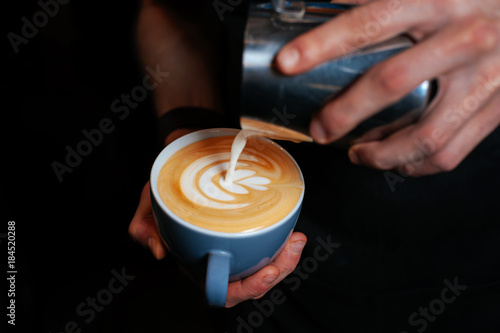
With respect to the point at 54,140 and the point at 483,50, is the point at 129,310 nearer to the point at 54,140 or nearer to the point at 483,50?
the point at 54,140

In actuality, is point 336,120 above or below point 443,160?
above

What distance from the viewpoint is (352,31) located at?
449 millimetres

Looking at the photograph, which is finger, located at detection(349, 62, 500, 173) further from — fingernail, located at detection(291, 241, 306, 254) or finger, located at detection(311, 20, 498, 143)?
fingernail, located at detection(291, 241, 306, 254)

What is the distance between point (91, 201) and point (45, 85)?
2.18 feet

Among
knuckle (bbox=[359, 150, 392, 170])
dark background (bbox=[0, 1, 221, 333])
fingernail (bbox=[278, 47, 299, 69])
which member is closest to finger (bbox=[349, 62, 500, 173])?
knuckle (bbox=[359, 150, 392, 170])

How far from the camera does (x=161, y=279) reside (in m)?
1.52

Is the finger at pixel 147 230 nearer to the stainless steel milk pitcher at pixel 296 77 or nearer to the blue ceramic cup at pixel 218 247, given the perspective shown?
the blue ceramic cup at pixel 218 247

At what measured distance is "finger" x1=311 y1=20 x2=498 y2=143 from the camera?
44cm

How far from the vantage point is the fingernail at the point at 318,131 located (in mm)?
514

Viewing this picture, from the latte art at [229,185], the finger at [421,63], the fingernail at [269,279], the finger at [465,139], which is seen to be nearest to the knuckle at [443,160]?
the finger at [465,139]

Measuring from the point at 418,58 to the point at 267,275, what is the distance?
463 millimetres

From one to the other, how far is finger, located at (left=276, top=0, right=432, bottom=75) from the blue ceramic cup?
0.28 m

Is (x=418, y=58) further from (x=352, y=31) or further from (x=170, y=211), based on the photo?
(x=170, y=211)

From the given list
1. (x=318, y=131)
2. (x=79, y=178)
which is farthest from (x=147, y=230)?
(x=79, y=178)
